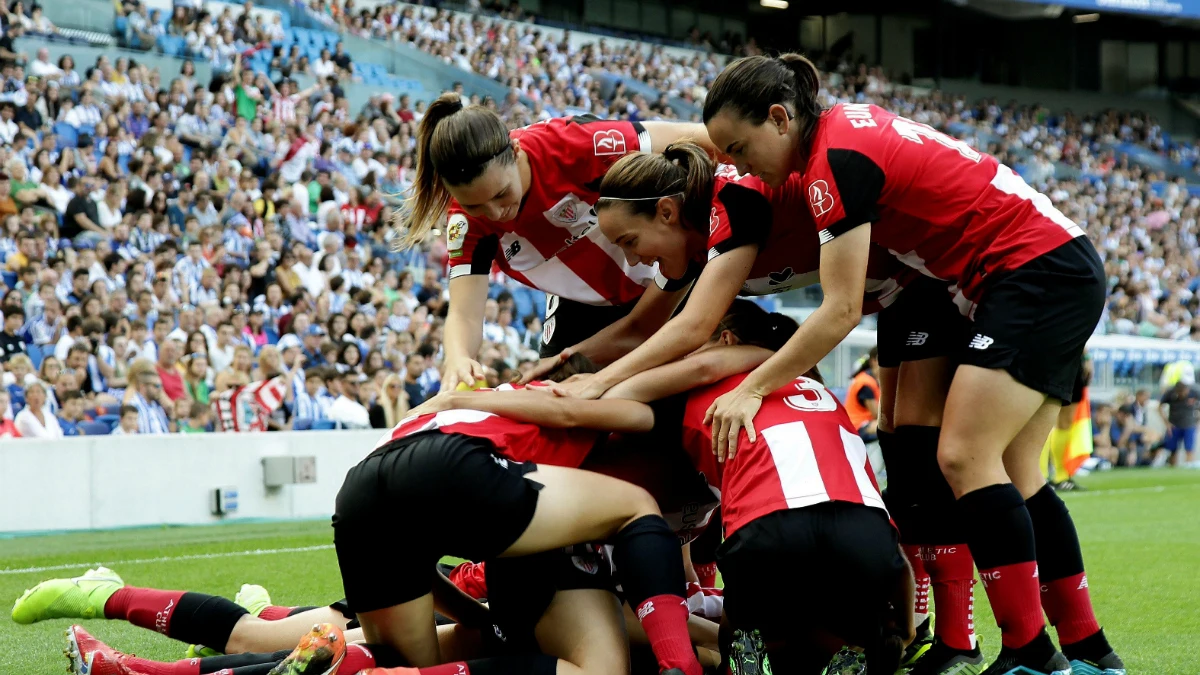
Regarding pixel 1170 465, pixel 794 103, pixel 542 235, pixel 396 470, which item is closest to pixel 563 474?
pixel 396 470

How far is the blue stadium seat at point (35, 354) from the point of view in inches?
444

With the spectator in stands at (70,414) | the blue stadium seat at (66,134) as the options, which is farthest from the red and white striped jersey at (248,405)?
the blue stadium seat at (66,134)

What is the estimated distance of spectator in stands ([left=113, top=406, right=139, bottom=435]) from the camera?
10.1m

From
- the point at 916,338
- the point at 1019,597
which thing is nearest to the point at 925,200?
the point at 916,338

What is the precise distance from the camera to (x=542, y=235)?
514 cm

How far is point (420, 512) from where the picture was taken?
3.51 metres

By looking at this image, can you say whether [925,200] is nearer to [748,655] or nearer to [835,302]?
[835,302]

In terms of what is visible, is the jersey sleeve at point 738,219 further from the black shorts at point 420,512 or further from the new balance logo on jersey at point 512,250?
the new balance logo on jersey at point 512,250

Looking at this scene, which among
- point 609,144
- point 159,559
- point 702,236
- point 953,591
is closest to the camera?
point 953,591

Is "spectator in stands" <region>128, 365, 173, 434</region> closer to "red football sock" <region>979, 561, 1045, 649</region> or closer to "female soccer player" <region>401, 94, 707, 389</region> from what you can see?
"female soccer player" <region>401, 94, 707, 389</region>

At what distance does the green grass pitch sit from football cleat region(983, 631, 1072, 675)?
0.70 m

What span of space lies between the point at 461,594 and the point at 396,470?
27.4 inches

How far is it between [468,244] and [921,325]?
5.89 ft

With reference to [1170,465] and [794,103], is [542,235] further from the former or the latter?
[1170,465]
